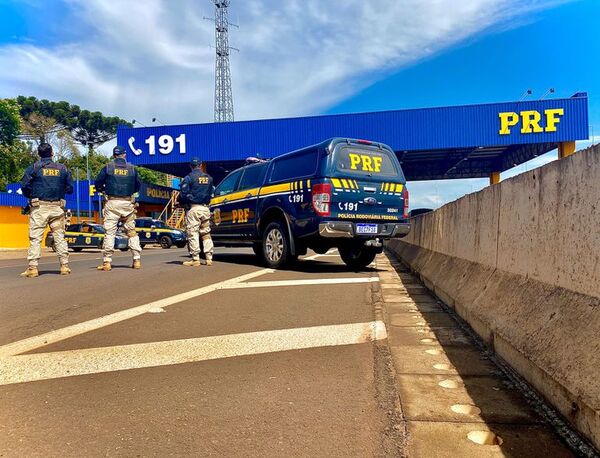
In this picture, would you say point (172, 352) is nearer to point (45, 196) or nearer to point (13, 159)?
point (45, 196)

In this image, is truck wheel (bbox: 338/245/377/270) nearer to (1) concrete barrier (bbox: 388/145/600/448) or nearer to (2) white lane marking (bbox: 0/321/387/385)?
(1) concrete barrier (bbox: 388/145/600/448)

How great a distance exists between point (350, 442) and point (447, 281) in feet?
11.9

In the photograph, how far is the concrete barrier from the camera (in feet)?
6.84

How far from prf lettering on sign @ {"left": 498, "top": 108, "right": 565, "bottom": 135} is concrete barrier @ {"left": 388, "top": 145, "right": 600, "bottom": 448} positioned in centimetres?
2570

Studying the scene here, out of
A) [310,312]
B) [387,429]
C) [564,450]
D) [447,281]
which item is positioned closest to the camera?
[564,450]

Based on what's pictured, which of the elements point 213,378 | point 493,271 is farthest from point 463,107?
point 213,378

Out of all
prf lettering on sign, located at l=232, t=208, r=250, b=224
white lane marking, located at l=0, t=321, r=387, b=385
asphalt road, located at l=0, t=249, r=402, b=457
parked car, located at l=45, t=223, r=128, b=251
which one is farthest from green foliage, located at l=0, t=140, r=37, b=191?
white lane marking, located at l=0, t=321, r=387, b=385

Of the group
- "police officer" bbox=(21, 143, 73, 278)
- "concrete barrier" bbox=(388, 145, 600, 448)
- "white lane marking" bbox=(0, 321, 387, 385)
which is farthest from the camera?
"police officer" bbox=(21, 143, 73, 278)

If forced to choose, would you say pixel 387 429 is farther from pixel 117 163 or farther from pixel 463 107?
pixel 463 107

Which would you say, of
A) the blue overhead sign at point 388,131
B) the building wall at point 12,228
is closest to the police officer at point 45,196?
the blue overhead sign at point 388,131

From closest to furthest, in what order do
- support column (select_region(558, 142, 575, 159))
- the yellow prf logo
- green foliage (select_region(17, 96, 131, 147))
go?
the yellow prf logo → support column (select_region(558, 142, 575, 159)) → green foliage (select_region(17, 96, 131, 147))

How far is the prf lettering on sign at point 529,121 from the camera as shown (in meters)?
27.0

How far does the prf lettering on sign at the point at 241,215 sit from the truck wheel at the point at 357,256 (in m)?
2.02

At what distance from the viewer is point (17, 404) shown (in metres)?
2.37
